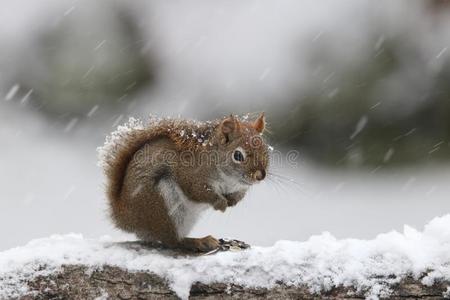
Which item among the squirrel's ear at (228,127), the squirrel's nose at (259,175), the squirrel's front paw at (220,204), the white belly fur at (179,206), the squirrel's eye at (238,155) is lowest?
the white belly fur at (179,206)

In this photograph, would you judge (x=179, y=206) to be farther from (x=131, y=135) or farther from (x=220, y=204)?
(x=131, y=135)

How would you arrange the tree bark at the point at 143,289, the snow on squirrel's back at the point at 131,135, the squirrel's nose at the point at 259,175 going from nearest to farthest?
the tree bark at the point at 143,289
the squirrel's nose at the point at 259,175
the snow on squirrel's back at the point at 131,135

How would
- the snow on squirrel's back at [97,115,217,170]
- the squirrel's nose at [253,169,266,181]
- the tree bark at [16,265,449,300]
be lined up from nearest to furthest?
1. the tree bark at [16,265,449,300]
2. the squirrel's nose at [253,169,266,181]
3. the snow on squirrel's back at [97,115,217,170]

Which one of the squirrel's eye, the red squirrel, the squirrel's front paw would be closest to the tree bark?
the red squirrel

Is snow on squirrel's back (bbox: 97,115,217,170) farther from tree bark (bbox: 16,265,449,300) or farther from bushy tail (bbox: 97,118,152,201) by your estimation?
tree bark (bbox: 16,265,449,300)

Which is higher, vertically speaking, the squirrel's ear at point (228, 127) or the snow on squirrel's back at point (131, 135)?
the squirrel's ear at point (228, 127)

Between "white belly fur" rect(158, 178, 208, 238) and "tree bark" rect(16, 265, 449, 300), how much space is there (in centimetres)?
40

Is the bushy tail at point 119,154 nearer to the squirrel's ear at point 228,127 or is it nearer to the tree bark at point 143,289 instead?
the squirrel's ear at point 228,127

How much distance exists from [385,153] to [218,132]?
6.33 feet

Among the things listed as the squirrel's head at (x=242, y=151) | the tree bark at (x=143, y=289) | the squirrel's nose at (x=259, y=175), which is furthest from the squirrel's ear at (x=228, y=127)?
the tree bark at (x=143, y=289)

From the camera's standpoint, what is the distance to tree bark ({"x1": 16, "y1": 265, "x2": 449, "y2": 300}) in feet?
6.44

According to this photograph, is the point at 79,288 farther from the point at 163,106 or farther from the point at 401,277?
the point at 163,106

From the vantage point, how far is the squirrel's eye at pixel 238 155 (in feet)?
8.36

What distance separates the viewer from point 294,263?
6.82 feet
